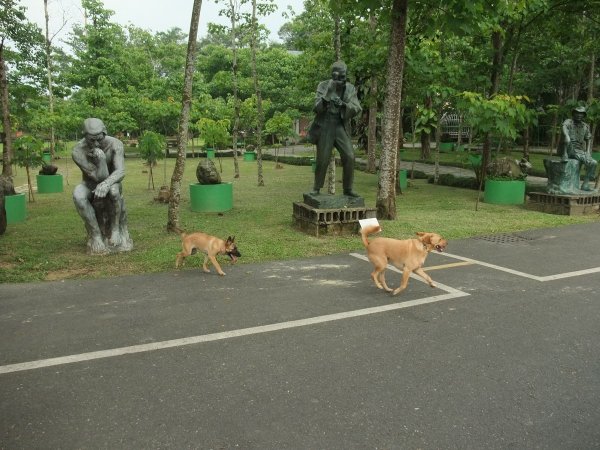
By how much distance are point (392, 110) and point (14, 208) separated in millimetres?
8063

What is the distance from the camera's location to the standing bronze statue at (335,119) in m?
8.41

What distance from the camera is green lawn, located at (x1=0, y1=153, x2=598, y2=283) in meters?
6.50

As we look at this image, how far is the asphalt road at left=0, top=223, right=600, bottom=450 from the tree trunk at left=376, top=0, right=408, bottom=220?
4191mm

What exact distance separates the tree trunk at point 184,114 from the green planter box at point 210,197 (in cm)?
279

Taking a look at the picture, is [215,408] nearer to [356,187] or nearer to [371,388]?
[371,388]

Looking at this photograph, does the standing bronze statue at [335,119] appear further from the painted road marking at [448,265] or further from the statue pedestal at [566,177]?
the statue pedestal at [566,177]

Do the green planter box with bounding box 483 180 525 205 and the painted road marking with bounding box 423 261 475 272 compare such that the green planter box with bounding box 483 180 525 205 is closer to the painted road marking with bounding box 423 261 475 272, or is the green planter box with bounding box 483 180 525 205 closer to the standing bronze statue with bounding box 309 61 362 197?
the standing bronze statue with bounding box 309 61 362 197

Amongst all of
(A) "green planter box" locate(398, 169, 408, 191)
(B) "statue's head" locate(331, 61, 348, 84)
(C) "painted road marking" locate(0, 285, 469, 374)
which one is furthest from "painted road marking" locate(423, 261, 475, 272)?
(A) "green planter box" locate(398, 169, 408, 191)

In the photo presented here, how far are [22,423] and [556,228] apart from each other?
938cm

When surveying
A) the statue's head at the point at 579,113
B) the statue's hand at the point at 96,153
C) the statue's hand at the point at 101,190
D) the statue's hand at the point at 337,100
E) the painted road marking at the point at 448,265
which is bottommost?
the painted road marking at the point at 448,265

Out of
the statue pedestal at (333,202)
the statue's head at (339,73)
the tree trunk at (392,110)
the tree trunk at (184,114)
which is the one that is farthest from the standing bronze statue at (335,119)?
the tree trunk at (184,114)

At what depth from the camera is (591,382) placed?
132 inches

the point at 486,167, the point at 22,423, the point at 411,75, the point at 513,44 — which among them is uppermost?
the point at 513,44

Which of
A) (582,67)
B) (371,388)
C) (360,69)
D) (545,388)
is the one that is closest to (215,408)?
(371,388)
